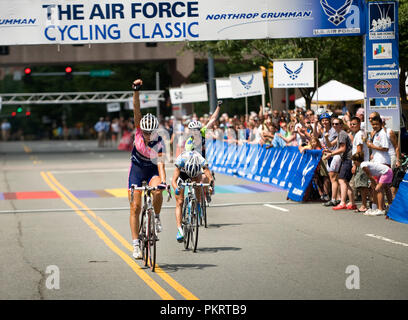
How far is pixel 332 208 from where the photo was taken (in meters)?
16.6

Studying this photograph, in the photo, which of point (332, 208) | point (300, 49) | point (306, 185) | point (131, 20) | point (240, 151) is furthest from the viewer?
point (300, 49)

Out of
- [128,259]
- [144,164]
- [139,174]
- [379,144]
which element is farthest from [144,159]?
[379,144]

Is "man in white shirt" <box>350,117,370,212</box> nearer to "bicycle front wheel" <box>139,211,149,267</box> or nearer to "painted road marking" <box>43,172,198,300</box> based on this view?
"painted road marking" <box>43,172,198,300</box>

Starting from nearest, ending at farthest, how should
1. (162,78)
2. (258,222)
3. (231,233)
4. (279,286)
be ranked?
(279,286) < (231,233) < (258,222) < (162,78)

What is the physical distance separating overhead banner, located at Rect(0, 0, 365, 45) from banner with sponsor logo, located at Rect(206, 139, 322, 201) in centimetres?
303

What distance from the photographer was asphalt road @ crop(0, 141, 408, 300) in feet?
27.2

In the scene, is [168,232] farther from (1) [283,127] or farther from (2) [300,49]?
(2) [300,49]

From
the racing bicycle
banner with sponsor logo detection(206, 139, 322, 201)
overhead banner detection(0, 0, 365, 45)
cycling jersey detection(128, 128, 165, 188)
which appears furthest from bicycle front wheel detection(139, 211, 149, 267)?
overhead banner detection(0, 0, 365, 45)

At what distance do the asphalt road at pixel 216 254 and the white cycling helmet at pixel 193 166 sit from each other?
1.00 m

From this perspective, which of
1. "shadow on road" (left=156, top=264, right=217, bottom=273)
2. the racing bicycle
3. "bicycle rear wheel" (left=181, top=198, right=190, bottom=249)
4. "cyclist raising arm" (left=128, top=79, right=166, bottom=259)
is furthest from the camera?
"bicycle rear wheel" (left=181, top=198, right=190, bottom=249)

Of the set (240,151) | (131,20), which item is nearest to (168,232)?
(131,20)

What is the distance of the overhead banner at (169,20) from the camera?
19078 mm

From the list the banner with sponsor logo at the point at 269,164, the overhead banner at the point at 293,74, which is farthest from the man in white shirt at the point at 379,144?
the overhead banner at the point at 293,74

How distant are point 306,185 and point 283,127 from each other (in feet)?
17.1
